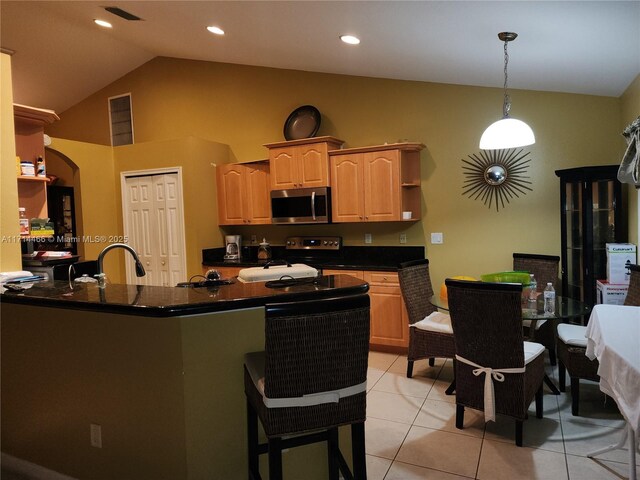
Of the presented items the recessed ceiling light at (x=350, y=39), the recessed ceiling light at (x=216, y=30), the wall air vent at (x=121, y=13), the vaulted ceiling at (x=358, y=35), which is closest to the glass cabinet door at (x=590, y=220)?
the vaulted ceiling at (x=358, y=35)

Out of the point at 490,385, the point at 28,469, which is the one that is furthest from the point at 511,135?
the point at 28,469

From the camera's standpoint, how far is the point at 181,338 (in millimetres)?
1810

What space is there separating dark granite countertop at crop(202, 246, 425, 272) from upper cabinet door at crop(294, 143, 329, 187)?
0.88 meters

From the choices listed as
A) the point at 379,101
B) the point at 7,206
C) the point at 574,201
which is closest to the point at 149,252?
the point at 7,206

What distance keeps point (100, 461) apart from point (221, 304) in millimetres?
1024

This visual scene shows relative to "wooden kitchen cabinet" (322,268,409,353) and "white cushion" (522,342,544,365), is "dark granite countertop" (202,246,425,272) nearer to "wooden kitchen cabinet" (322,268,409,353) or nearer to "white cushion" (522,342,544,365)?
"wooden kitchen cabinet" (322,268,409,353)

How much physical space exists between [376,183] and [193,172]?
2.27 m

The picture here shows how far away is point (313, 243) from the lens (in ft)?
17.1

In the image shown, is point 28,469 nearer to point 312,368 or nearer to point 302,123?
point 312,368

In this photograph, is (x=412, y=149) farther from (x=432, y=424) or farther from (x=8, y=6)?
(x=8, y=6)

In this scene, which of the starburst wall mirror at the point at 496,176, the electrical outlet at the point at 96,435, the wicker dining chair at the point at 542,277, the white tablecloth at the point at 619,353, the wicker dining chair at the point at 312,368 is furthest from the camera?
the starburst wall mirror at the point at 496,176

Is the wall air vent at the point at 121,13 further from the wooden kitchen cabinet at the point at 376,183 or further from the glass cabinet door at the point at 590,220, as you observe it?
the glass cabinet door at the point at 590,220

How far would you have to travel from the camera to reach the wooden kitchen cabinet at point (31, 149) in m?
3.59

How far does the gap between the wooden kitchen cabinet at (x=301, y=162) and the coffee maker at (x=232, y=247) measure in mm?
1034
